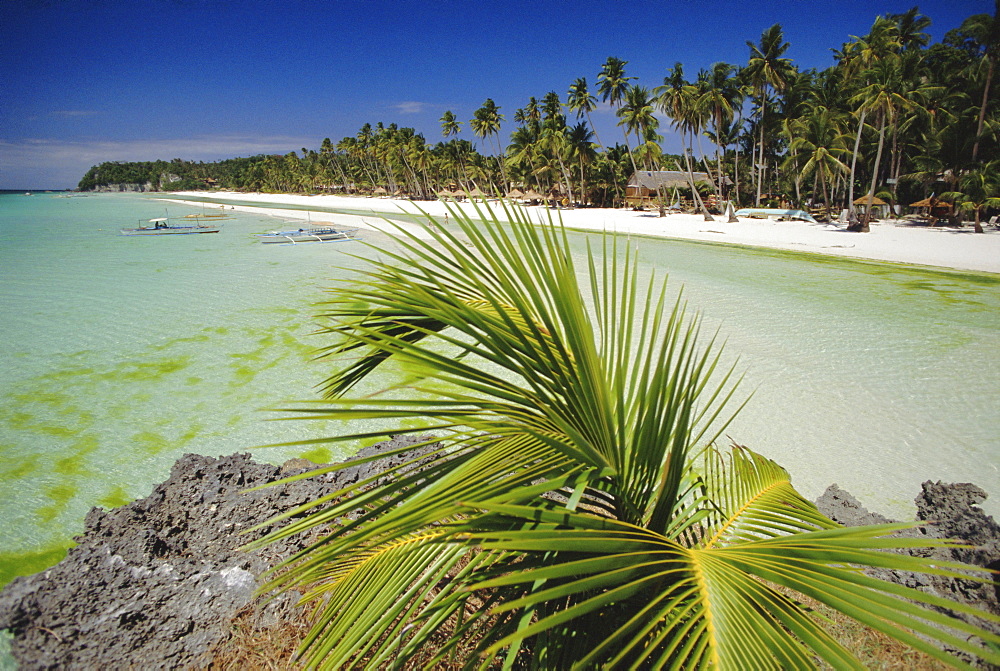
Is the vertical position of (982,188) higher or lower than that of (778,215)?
higher

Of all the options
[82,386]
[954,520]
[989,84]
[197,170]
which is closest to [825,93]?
[989,84]

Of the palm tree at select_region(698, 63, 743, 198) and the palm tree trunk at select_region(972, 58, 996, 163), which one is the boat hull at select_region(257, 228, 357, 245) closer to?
the palm tree at select_region(698, 63, 743, 198)

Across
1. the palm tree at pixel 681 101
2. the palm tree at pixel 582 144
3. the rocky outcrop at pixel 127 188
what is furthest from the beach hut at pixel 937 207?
the rocky outcrop at pixel 127 188

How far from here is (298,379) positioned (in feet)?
26.2

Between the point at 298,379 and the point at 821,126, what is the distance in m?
29.5

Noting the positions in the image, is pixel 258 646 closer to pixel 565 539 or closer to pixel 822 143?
pixel 565 539

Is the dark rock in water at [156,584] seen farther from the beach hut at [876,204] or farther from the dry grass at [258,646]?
the beach hut at [876,204]

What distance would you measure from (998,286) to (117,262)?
2919cm

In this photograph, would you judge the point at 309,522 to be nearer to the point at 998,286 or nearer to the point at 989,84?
the point at 998,286

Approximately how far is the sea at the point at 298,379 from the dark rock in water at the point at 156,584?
679 mm

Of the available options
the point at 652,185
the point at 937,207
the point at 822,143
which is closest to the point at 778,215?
the point at 822,143

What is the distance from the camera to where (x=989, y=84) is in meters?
21.8

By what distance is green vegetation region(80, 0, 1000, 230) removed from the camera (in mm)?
22906

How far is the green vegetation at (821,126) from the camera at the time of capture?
75.2ft
